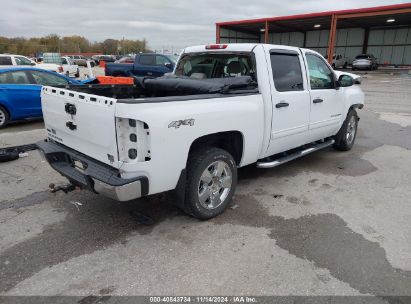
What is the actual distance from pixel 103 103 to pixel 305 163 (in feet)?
13.4

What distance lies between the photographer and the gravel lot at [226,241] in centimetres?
284

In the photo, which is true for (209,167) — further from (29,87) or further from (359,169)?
(29,87)

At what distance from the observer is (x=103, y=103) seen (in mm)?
3104

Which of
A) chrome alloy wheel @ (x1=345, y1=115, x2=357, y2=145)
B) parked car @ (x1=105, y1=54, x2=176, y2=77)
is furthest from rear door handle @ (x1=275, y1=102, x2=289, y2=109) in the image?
parked car @ (x1=105, y1=54, x2=176, y2=77)

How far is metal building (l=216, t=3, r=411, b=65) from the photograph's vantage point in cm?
3544

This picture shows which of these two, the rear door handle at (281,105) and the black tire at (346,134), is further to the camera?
the black tire at (346,134)

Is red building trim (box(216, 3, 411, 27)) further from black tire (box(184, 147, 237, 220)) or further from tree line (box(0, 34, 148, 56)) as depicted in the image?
tree line (box(0, 34, 148, 56))

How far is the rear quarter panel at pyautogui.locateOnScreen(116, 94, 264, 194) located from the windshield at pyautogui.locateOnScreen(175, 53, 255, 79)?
79 cm

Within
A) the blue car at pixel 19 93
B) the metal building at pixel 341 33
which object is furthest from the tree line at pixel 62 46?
the blue car at pixel 19 93

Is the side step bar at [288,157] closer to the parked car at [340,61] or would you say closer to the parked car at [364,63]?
the parked car at [340,61]

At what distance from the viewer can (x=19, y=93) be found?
8617 mm

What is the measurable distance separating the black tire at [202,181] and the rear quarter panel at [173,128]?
8.5 inches

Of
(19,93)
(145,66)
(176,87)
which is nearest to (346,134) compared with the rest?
(176,87)

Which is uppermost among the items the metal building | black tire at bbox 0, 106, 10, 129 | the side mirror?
the metal building
